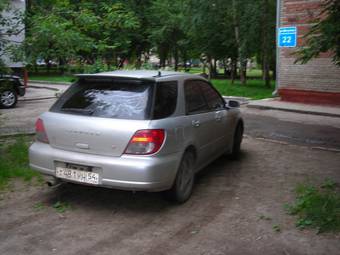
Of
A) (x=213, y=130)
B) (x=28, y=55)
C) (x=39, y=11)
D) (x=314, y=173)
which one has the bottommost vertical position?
(x=314, y=173)

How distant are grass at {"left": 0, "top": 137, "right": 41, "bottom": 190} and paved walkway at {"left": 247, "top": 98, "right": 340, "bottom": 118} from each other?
29.1 ft

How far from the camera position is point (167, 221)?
4820 millimetres

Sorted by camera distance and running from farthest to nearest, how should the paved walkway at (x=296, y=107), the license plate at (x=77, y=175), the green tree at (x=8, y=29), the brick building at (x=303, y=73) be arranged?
Result: the brick building at (x=303, y=73), the paved walkway at (x=296, y=107), the green tree at (x=8, y=29), the license plate at (x=77, y=175)

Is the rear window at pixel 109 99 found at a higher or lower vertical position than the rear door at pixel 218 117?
higher

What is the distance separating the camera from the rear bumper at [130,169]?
4695 millimetres

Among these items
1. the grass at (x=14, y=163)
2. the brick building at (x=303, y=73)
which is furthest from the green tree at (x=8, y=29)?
the brick building at (x=303, y=73)

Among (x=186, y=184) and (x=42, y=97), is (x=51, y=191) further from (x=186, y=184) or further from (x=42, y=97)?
(x=42, y=97)

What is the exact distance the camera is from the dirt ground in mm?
Answer: 4145

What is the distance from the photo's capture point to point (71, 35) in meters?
6.86

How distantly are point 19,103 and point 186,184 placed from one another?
1285cm

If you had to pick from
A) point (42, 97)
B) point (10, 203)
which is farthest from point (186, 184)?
point (42, 97)

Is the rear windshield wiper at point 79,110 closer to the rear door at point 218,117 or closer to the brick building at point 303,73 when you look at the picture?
the rear door at point 218,117

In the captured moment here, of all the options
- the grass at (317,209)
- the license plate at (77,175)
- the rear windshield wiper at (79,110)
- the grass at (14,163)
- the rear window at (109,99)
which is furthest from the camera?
the grass at (14,163)

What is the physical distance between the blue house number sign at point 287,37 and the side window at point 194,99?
10910 mm
